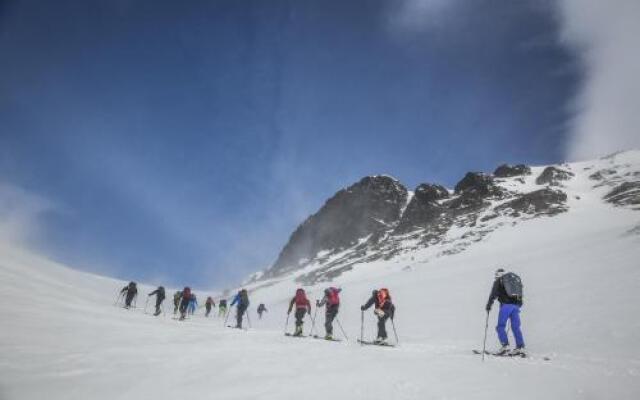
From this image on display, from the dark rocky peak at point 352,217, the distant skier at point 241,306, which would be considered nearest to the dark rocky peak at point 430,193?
the dark rocky peak at point 352,217

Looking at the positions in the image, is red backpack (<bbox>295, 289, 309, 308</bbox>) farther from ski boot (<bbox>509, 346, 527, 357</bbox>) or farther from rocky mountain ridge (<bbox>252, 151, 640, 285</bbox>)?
rocky mountain ridge (<bbox>252, 151, 640, 285</bbox>)

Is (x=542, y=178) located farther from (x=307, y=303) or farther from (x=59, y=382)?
(x=59, y=382)

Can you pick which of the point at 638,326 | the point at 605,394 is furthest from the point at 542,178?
the point at 605,394

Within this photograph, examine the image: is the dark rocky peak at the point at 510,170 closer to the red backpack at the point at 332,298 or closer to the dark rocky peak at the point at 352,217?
the dark rocky peak at the point at 352,217

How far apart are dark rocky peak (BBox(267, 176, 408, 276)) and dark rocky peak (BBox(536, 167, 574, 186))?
48363 millimetres

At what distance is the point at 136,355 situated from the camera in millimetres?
7734

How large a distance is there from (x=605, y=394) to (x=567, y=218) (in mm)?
88391

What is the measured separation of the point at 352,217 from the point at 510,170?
63.0 meters

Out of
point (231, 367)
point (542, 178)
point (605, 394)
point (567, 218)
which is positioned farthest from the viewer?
point (542, 178)

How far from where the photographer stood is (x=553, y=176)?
12375cm

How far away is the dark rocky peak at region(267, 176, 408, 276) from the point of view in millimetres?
154625

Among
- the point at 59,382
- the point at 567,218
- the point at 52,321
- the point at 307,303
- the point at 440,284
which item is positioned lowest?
the point at 59,382

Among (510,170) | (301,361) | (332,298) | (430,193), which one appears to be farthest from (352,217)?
(301,361)

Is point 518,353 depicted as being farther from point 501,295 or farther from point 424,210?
point 424,210
